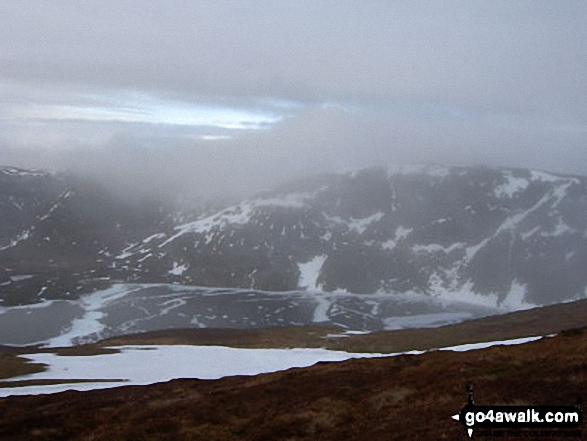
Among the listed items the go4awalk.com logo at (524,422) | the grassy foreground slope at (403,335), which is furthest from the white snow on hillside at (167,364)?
the go4awalk.com logo at (524,422)

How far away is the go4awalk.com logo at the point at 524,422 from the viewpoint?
18.7 meters

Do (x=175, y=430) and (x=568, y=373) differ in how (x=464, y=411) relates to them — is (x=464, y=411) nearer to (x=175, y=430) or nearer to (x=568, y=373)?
(x=568, y=373)

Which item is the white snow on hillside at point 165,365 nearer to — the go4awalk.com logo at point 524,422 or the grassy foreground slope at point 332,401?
the grassy foreground slope at point 332,401

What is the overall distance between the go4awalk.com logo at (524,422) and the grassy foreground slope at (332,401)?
2.44ft

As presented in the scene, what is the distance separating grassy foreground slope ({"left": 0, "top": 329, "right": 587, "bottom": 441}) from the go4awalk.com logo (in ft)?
2.44

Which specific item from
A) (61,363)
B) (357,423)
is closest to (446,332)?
(61,363)

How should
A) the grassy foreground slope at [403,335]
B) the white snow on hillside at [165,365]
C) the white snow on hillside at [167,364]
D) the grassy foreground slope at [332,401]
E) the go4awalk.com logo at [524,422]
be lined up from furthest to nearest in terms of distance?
the grassy foreground slope at [403,335], the white snow on hillside at [165,365], the white snow on hillside at [167,364], the grassy foreground slope at [332,401], the go4awalk.com logo at [524,422]

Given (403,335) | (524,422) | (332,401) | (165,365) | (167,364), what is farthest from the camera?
(403,335)

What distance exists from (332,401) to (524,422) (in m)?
12.3

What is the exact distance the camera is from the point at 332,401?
98.0ft

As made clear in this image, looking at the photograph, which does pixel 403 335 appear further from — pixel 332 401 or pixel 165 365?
pixel 332 401

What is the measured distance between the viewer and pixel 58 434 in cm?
2984

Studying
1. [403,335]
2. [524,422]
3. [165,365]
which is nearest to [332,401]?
[524,422]

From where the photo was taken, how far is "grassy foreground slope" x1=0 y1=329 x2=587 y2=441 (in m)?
24.3
